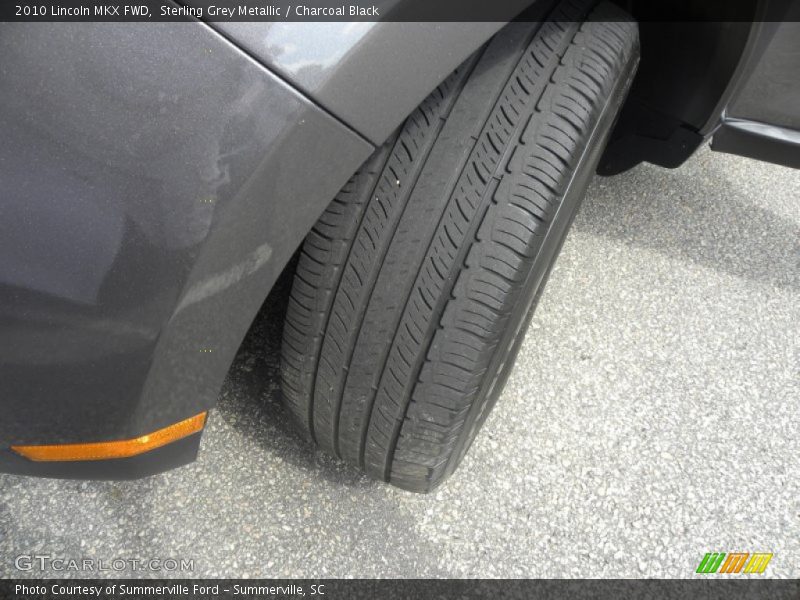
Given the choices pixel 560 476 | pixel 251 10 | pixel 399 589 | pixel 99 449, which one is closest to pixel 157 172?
pixel 251 10

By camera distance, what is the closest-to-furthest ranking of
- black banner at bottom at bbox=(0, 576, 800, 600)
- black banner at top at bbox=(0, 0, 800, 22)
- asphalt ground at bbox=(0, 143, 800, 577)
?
black banner at top at bbox=(0, 0, 800, 22)
black banner at bottom at bbox=(0, 576, 800, 600)
asphalt ground at bbox=(0, 143, 800, 577)

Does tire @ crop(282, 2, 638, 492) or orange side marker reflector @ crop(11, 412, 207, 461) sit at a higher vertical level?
tire @ crop(282, 2, 638, 492)

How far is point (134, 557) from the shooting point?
122 cm

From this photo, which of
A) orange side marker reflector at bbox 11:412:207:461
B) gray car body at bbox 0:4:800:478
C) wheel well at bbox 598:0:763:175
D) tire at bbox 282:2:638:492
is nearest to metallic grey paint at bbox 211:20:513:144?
gray car body at bbox 0:4:800:478

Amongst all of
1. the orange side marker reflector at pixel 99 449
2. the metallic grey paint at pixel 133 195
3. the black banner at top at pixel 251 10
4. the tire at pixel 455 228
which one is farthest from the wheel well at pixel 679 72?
the orange side marker reflector at pixel 99 449

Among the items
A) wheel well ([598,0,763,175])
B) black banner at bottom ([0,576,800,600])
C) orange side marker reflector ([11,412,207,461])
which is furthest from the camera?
wheel well ([598,0,763,175])

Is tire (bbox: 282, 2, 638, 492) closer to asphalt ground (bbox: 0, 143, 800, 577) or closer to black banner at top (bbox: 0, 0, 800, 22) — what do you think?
black banner at top (bbox: 0, 0, 800, 22)

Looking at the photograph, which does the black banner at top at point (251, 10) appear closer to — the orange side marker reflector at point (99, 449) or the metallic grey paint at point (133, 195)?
the metallic grey paint at point (133, 195)

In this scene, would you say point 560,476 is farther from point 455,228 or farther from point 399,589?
point 455,228

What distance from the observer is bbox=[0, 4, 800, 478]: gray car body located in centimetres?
69

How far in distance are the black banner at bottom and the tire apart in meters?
0.36

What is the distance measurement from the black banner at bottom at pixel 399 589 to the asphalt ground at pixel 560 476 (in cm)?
2

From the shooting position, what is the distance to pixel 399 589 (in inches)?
49.1

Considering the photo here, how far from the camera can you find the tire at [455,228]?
988mm
